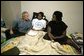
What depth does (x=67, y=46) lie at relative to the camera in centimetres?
239

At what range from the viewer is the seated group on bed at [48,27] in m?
2.59

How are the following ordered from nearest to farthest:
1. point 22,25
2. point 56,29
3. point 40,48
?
point 40,48 → point 56,29 → point 22,25

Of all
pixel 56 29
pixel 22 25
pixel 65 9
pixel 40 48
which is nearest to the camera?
pixel 40 48

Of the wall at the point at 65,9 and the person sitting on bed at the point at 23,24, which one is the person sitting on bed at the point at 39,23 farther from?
the wall at the point at 65,9

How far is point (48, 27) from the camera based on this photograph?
2.71 m

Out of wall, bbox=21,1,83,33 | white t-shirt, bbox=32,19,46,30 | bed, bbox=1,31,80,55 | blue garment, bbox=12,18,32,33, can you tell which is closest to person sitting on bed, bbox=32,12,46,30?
white t-shirt, bbox=32,19,46,30

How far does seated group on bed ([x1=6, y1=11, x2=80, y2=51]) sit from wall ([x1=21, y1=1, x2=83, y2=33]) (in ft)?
1.18

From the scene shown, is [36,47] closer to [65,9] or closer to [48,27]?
[48,27]

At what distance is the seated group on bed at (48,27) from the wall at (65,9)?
0.36m

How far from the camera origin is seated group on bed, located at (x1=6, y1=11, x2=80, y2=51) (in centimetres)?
259

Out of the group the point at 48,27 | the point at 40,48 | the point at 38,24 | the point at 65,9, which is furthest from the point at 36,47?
the point at 65,9

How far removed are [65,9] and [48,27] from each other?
107 cm

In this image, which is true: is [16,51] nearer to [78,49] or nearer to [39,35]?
[39,35]

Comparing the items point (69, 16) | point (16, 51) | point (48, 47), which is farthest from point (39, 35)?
point (69, 16)
